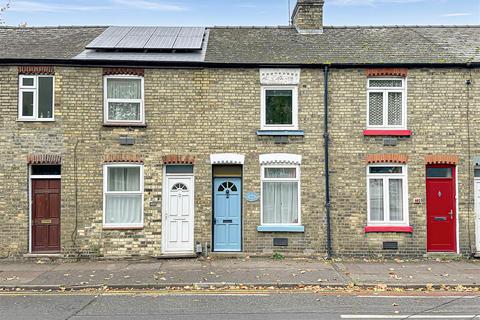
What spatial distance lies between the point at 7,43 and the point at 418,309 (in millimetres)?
13915

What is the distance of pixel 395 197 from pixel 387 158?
1.22 metres

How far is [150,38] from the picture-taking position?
607 inches

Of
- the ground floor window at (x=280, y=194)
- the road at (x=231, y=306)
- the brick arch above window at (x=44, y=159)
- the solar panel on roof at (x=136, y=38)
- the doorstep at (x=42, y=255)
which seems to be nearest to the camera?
the road at (x=231, y=306)

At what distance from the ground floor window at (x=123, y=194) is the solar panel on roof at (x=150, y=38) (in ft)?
12.0

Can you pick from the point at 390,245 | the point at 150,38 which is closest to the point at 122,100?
the point at 150,38

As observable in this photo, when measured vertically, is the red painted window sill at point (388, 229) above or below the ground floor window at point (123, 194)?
below

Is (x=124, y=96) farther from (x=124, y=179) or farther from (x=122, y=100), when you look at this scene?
(x=124, y=179)

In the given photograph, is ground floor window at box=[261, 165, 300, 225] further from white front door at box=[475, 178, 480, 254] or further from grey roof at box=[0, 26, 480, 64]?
white front door at box=[475, 178, 480, 254]

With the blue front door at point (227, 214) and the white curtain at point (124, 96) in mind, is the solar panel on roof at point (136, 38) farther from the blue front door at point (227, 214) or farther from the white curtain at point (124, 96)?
the blue front door at point (227, 214)

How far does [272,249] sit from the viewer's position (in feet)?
45.2

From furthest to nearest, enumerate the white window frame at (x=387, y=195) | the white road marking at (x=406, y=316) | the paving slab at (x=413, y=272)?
the white window frame at (x=387, y=195) → the paving slab at (x=413, y=272) → the white road marking at (x=406, y=316)

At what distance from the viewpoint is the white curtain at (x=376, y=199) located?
14031 mm

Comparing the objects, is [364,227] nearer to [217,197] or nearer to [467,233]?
[467,233]

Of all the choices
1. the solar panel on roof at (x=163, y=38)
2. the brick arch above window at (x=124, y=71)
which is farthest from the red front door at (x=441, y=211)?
the brick arch above window at (x=124, y=71)
